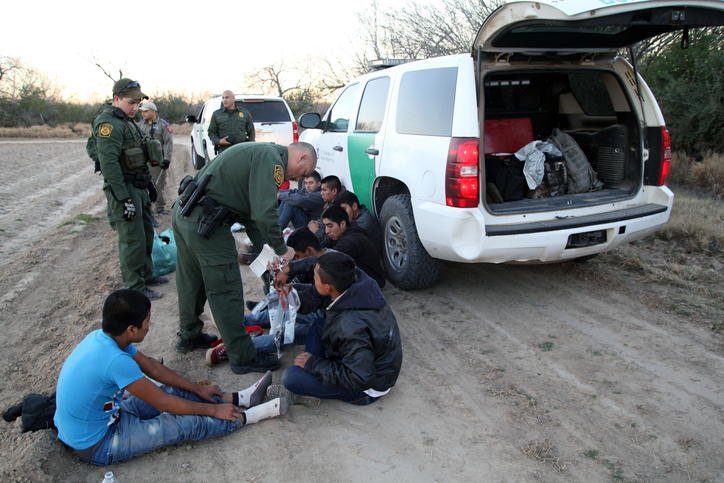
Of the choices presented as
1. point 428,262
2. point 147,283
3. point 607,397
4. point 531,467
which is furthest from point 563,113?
point 147,283

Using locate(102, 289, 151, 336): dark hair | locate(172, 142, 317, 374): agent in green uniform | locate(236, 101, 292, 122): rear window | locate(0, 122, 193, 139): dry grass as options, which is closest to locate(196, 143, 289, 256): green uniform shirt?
locate(172, 142, 317, 374): agent in green uniform

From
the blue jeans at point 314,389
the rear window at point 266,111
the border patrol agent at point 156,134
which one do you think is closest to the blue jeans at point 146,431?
the blue jeans at point 314,389

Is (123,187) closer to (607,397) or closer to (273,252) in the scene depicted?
(273,252)

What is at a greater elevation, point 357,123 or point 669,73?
point 669,73

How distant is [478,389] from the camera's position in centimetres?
297

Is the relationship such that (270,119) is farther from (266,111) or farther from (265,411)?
(265,411)

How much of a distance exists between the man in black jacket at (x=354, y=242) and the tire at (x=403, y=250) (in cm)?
29

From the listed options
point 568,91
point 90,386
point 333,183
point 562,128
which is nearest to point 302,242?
point 333,183

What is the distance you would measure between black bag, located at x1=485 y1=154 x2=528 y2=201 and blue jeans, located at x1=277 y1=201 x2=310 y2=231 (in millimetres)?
2379

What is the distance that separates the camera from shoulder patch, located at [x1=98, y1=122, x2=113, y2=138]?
411 centimetres

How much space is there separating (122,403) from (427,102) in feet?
10.2

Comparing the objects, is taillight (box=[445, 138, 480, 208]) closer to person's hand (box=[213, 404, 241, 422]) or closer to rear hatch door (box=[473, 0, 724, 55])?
rear hatch door (box=[473, 0, 724, 55])

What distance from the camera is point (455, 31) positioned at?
12055 millimetres

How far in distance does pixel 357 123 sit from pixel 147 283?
9.36 feet
